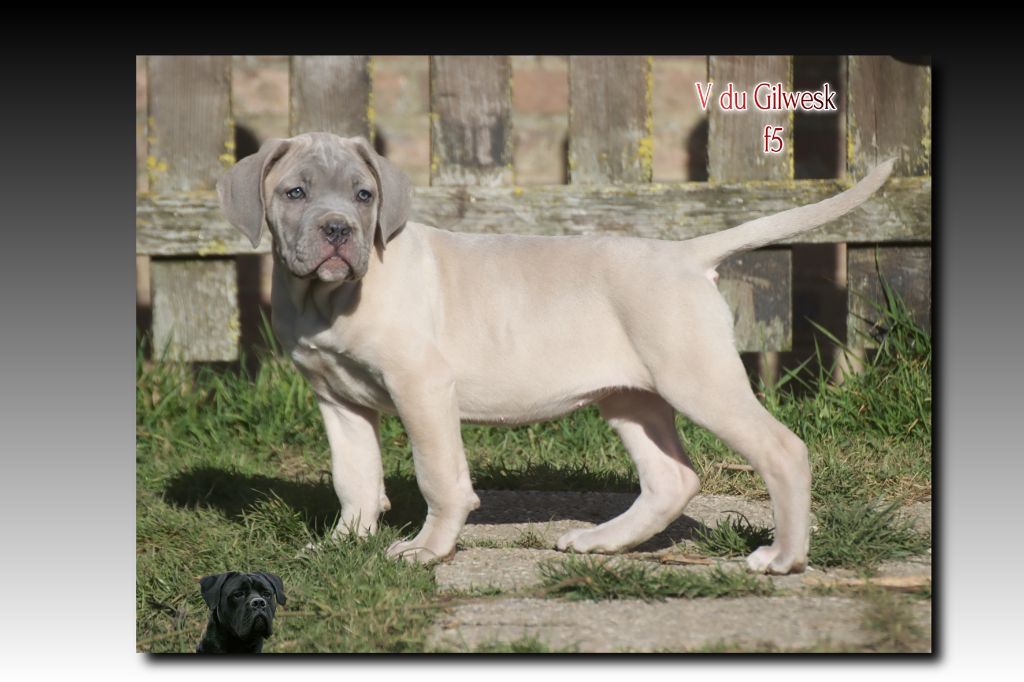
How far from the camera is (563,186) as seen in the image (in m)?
5.71

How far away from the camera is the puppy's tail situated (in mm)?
3953

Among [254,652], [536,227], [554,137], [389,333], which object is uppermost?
[554,137]

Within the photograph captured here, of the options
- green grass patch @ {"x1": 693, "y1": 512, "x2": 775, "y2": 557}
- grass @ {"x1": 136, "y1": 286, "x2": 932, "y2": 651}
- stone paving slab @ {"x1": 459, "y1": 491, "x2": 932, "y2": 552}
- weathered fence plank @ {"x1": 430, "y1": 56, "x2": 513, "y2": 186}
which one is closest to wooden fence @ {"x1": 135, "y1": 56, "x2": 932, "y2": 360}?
weathered fence plank @ {"x1": 430, "y1": 56, "x2": 513, "y2": 186}

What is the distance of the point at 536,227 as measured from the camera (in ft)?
18.9

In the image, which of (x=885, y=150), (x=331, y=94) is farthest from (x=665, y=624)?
(x=331, y=94)

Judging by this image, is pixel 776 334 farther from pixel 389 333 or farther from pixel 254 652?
pixel 254 652

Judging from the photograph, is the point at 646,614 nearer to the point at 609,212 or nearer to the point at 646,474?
the point at 646,474

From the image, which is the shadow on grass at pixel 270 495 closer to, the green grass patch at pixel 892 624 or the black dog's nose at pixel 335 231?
the black dog's nose at pixel 335 231

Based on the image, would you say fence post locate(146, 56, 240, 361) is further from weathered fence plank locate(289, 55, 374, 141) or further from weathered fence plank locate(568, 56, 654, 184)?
weathered fence plank locate(568, 56, 654, 184)

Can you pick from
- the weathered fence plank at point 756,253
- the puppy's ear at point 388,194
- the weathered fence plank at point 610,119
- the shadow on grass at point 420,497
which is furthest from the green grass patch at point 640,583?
the weathered fence plank at point 610,119

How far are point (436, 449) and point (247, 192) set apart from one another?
95 centimetres

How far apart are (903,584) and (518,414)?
126cm

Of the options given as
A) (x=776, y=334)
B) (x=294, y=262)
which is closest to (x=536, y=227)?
(x=776, y=334)

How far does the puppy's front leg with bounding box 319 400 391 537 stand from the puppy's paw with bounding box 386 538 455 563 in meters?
0.19
